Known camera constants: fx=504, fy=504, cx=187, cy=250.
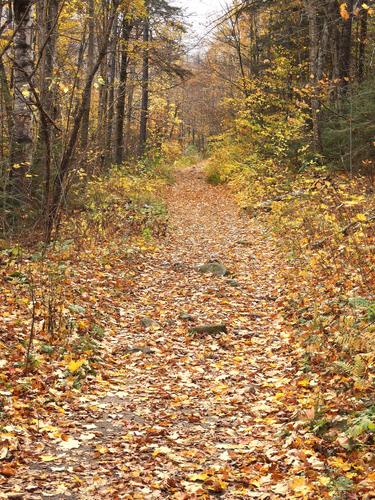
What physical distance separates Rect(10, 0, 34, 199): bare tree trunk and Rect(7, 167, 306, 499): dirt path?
3122mm

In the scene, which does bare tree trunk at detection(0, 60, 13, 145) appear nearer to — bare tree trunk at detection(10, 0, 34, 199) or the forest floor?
bare tree trunk at detection(10, 0, 34, 199)

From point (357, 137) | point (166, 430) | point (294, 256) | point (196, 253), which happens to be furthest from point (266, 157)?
point (166, 430)

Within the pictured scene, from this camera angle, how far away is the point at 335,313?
676 centimetres

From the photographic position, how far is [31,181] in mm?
10086

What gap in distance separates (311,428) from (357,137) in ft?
35.4

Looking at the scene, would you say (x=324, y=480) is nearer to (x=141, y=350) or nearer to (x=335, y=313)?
(x=335, y=313)

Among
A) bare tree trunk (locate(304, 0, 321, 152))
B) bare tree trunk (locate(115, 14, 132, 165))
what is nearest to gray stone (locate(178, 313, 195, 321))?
bare tree trunk (locate(304, 0, 321, 152))

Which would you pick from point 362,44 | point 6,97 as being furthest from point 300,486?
point 362,44

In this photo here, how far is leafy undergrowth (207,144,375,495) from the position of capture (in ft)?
13.9

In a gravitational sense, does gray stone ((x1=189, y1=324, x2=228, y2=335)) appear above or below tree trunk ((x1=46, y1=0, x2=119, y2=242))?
below

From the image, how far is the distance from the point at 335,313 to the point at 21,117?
738 cm

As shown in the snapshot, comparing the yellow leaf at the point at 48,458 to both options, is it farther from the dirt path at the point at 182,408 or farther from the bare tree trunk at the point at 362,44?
the bare tree trunk at the point at 362,44

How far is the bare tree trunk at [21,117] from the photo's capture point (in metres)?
9.99

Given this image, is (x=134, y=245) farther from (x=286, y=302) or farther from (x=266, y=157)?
(x=266, y=157)
